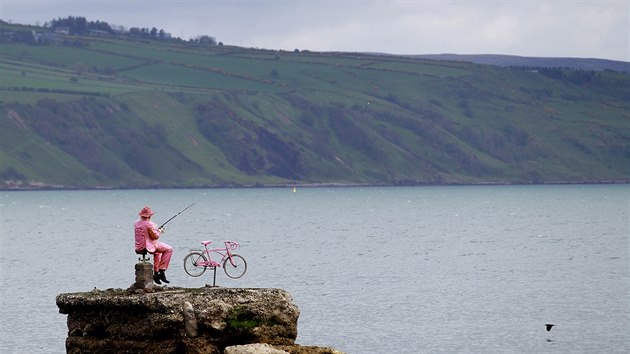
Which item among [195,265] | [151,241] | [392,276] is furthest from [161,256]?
[392,276]

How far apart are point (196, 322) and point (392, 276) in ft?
197

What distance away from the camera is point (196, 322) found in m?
24.2

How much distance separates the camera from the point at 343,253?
347ft

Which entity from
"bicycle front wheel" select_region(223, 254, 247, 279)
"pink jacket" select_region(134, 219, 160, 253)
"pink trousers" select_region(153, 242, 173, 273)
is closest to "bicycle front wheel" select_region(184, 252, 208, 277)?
"bicycle front wheel" select_region(223, 254, 247, 279)

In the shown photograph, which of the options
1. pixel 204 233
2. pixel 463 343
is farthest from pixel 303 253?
pixel 463 343

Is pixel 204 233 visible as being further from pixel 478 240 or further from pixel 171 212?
pixel 171 212

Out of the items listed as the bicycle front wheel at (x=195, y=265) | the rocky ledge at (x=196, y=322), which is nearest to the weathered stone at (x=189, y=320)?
the rocky ledge at (x=196, y=322)

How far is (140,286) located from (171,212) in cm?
14953

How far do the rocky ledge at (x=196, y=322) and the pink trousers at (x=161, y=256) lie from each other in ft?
7.01

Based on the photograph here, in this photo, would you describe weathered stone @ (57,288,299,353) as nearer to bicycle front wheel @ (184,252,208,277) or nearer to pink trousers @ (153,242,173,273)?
pink trousers @ (153,242,173,273)

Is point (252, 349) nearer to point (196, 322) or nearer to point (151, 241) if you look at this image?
point (196, 322)

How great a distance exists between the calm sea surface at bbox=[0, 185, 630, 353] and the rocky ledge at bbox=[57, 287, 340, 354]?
23158 millimetres

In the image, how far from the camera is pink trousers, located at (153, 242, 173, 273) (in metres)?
27.1

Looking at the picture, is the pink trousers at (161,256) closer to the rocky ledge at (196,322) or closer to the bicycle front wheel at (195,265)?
the rocky ledge at (196,322)
